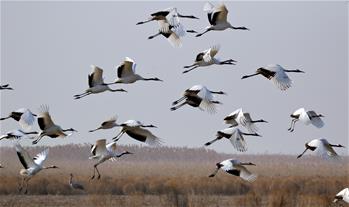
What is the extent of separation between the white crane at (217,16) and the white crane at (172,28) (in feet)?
1.66

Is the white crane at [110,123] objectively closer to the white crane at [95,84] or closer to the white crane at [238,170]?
the white crane at [95,84]

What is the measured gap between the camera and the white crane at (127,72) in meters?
15.9

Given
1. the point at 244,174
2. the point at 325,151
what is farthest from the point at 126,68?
the point at 325,151

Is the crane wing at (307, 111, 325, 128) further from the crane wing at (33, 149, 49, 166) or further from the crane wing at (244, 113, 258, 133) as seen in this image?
the crane wing at (33, 149, 49, 166)

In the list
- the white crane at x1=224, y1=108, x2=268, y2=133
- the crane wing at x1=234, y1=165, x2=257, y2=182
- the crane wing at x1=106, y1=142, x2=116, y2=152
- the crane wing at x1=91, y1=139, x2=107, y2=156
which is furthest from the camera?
the crane wing at x1=106, y1=142, x2=116, y2=152

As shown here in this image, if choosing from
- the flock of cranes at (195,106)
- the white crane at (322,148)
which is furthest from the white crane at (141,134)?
the white crane at (322,148)

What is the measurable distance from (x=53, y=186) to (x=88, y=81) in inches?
516

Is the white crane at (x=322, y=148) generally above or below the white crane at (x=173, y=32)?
below

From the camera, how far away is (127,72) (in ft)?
52.6

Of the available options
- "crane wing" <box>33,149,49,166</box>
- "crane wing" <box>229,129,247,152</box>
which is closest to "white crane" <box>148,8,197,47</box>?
"crane wing" <box>229,129,247,152</box>

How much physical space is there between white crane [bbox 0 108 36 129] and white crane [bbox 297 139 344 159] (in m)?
4.83

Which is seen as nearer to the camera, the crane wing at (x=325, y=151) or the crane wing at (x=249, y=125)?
the crane wing at (x=249, y=125)

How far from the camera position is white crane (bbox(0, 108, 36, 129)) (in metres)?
16.3

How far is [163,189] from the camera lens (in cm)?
2888
